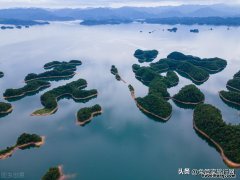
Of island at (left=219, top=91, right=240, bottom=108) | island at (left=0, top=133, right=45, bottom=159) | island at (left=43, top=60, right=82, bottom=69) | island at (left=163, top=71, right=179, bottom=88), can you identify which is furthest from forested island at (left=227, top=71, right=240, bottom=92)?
island at (left=43, top=60, right=82, bottom=69)

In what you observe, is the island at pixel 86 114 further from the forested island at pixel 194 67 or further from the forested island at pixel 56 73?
the forested island at pixel 194 67

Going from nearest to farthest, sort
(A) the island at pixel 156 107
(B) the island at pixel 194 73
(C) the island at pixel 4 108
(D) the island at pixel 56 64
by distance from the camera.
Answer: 1. (A) the island at pixel 156 107
2. (C) the island at pixel 4 108
3. (B) the island at pixel 194 73
4. (D) the island at pixel 56 64

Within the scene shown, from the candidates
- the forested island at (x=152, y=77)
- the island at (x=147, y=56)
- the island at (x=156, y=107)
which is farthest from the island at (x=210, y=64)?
the island at (x=156, y=107)

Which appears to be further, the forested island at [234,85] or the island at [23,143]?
the forested island at [234,85]

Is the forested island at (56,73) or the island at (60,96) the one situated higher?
the island at (60,96)

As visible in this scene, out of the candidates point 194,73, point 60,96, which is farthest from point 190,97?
point 60,96

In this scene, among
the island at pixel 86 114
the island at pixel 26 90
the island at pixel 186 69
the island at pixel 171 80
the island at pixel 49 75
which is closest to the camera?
the island at pixel 86 114

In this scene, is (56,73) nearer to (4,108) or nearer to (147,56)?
(4,108)
